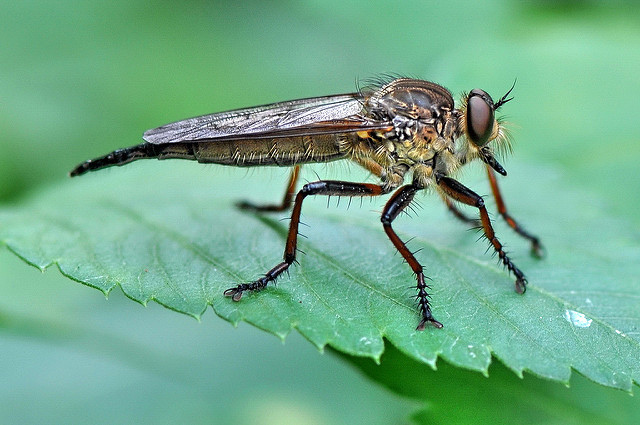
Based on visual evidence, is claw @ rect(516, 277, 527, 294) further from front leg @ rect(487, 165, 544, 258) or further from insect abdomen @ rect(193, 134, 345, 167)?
insect abdomen @ rect(193, 134, 345, 167)

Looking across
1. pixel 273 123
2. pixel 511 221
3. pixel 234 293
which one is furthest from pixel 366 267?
pixel 511 221

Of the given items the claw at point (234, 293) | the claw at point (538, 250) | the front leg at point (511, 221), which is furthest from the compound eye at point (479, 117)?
the claw at point (234, 293)

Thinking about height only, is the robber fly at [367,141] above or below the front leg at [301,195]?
above

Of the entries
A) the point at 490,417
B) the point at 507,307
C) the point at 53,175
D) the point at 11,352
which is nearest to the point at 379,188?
the point at 507,307

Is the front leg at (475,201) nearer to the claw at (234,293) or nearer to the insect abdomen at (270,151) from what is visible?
the insect abdomen at (270,151)

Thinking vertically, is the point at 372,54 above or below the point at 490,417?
above

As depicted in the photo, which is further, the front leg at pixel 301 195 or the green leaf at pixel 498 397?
the front leg at pixel 301 195

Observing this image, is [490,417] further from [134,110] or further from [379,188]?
[134,110]
